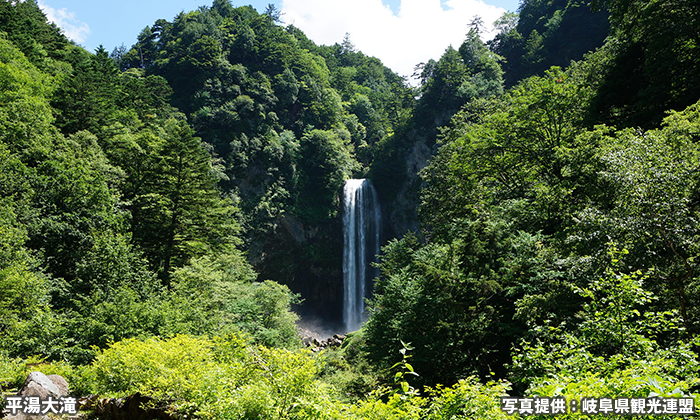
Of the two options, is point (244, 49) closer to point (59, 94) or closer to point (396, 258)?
→ point (59, 94)

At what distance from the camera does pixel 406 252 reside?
76.6 feet

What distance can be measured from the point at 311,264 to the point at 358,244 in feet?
24.6

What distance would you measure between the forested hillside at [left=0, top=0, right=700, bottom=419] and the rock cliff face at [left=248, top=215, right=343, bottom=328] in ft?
7.46

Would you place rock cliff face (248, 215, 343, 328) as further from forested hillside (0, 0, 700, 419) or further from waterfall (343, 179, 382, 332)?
forested hillside (0, 0, 700, 419)

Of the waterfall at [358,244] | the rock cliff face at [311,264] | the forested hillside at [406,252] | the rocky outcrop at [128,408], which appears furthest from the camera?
the rock cliff face at [311,264]

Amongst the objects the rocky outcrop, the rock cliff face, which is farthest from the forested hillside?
the rock cliff face

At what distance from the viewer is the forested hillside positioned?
5.39 metres

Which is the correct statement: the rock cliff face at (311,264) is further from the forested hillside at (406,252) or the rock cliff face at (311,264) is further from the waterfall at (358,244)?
the forested hillside at (406,252)

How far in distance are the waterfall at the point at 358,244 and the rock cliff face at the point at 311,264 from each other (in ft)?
6.66

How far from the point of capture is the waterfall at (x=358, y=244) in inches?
1698

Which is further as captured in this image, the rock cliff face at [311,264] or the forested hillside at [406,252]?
the rock cliff face at [311,264]

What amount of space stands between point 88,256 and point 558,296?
62.8 feet

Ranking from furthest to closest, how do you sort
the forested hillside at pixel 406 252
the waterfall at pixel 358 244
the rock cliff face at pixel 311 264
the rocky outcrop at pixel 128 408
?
the rock cliff face at pixel 311 264 → the waterfall at pixel 358 244 → the rocky outcrop at pixel 128 408 → the forested hillside at pixel 406 252

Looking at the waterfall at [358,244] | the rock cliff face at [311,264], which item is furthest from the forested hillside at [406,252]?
the waterfall at [358,244]
